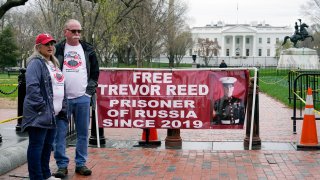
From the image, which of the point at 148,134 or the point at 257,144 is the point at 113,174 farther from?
the point at 257,144

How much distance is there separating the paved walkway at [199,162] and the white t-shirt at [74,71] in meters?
1.16

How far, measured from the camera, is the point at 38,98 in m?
5.53

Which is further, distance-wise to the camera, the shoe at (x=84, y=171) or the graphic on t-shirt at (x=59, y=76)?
the shoe at (x=84, y=171)

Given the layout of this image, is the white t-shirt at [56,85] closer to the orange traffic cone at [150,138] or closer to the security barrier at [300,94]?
the orange traffic cone at [150,138]

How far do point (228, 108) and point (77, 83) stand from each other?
3139 mm

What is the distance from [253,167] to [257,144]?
1659 mm

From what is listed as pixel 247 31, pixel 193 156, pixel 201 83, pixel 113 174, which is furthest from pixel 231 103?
pixel 247 31

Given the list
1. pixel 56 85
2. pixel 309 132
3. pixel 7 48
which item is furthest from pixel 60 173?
pixel 7 48

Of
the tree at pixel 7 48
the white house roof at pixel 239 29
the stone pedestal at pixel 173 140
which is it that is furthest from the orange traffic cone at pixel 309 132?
the white house roof at pixel 239 29

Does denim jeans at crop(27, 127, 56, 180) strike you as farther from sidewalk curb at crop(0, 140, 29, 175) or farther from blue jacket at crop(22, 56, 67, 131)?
sidewalk curb at crop(0, 140, 29, 175)

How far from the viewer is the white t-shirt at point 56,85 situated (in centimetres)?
586

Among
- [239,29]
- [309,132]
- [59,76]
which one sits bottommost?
[309,132]

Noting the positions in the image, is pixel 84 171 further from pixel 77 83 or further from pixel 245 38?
pixel 245 38

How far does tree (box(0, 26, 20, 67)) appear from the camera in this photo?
5856 centimetres
